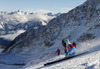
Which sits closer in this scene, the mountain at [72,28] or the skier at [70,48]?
the skier at [70,48]

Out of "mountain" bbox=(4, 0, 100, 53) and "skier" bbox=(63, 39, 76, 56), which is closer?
"skier" bbox=(63, 39, 76, 56)

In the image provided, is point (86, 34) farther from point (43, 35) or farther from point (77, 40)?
point (43, 35)

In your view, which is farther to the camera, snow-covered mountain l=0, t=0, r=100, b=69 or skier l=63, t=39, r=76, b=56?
snow-covered mountain l=0, t=0, r=100, b=69

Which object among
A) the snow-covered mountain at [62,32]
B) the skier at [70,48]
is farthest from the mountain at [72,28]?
the skier at [70,48]

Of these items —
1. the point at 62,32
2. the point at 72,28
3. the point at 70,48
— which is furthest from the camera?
the point at 62,32

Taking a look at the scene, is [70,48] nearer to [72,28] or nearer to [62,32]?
[72,28]

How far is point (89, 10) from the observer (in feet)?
267

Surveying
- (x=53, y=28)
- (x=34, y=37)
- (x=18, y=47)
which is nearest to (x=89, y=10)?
(x=53, y=28)

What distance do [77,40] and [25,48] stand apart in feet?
120

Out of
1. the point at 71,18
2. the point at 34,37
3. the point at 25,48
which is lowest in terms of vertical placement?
the point at 25,48

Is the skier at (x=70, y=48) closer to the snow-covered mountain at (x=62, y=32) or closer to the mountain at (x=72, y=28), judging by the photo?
the mountain at (x=72, y=28)

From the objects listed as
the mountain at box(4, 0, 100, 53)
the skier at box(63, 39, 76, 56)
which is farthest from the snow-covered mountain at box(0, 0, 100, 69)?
the skier at box(63, 39, 76, 56)

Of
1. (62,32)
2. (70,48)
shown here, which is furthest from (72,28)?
(70,48)

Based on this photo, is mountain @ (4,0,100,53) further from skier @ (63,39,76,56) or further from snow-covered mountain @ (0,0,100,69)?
skier @ (63,39,76,56)
